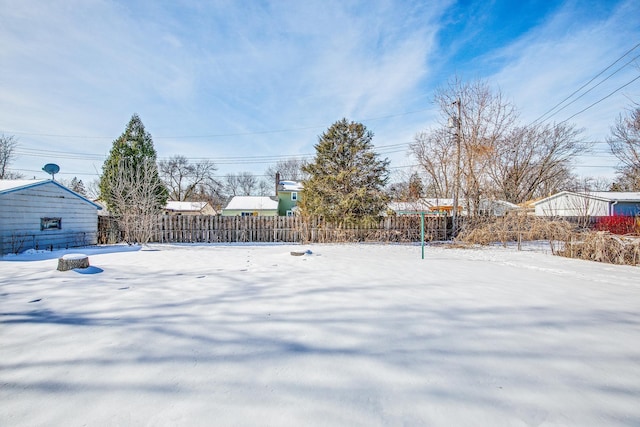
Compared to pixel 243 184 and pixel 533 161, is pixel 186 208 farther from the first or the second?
pixel 533 161

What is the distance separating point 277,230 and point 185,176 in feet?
93.4

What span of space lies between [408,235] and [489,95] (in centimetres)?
971

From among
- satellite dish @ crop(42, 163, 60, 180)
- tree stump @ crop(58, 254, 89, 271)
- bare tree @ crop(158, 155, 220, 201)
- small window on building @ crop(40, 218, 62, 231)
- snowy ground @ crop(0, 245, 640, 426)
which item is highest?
bare tree @ crop(158, 155, 220, 201)

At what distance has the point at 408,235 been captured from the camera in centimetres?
1319

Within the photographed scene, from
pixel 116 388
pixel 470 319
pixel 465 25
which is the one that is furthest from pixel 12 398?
pixel 465 25

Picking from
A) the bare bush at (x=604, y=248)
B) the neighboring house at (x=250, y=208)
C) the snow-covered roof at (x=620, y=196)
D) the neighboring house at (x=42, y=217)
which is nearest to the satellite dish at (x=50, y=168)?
the neighboring house at (x=42, y=217)

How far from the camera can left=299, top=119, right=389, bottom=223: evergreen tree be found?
12758 millimetres

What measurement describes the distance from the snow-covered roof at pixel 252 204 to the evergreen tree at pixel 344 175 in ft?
49.1

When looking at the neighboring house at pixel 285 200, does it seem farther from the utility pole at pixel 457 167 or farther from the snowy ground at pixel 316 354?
the snowy ground at pixel 316 354

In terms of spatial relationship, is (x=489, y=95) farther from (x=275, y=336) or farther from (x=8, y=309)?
(x=8, y=309)

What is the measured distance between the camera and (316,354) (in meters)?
2.23

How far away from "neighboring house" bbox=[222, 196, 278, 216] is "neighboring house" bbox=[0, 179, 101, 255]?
15144 millimetres

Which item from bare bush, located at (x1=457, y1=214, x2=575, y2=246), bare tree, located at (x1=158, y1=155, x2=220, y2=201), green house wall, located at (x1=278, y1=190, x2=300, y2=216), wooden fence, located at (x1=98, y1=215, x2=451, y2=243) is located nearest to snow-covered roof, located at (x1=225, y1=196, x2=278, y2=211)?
green house wall, located at (x1=278, y1=190, x2=300, y2=216)

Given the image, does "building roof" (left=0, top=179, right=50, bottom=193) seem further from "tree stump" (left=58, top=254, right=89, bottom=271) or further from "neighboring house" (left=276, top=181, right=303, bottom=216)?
"neighboring house" (left=276, top=181, right=303, bottom=216)
